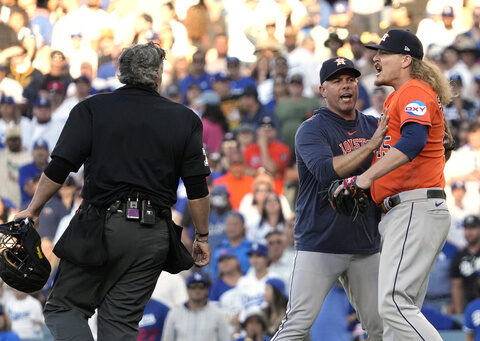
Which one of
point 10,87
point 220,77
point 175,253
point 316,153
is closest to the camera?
point 175,253

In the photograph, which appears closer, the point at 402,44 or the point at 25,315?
the point at 402,44

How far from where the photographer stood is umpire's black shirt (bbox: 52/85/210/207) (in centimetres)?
464

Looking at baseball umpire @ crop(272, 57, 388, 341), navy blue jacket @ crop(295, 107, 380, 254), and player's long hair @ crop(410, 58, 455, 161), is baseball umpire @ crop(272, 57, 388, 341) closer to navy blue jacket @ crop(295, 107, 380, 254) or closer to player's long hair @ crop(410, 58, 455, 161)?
navy blue jacket @ crop(295, 107, 380, 254)

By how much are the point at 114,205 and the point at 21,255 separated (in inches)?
24.4

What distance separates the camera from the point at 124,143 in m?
4.65

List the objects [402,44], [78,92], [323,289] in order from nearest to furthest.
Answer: [402,44]
[323,289]
[78,92]

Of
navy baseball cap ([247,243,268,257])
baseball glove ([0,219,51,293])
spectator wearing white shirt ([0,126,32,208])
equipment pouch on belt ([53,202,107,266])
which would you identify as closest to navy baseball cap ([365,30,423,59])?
equipment pouch on belt ([53,202,107,266])

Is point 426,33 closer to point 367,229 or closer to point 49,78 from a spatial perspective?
point 49,78

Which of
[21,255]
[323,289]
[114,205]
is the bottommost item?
[323,289]

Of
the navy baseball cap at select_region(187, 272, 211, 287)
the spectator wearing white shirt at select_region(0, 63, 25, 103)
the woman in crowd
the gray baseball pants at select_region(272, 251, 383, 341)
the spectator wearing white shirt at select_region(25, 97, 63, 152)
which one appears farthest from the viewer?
the spectator wearing white shirt at select_region(0, 63, 25, 103)

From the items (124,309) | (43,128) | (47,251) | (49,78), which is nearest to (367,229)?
(124,309)

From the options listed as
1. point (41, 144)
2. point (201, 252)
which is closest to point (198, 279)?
point (41, 144)

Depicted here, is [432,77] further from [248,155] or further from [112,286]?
[248,155]

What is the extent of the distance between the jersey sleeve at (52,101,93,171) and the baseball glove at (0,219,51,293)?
1.48ft
